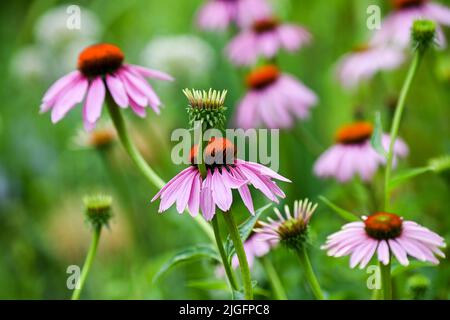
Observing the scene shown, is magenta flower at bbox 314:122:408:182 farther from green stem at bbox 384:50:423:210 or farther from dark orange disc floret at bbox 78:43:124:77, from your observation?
dark orange disc floret at bbox 78:43:124:77

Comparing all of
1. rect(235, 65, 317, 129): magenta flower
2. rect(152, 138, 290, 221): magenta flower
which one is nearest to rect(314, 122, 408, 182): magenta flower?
rect(235, 65, 317, 129): magenta flower

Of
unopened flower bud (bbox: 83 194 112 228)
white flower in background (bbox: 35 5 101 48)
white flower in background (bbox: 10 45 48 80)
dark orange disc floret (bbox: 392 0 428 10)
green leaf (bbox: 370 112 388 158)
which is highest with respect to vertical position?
white flower in background (bbox: 35 5 101 48)

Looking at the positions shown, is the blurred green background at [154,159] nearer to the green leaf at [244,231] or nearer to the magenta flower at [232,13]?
the magenta flower at [232,13]

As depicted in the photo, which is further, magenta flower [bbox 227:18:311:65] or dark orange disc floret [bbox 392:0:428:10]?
magenta flower [bbox 227:18:311:65]

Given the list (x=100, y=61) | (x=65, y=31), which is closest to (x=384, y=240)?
(x=100, y=61)

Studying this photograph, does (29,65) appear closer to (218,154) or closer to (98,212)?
(98,212)

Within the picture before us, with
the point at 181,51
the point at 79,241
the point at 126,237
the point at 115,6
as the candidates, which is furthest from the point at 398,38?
the point at 115,6
